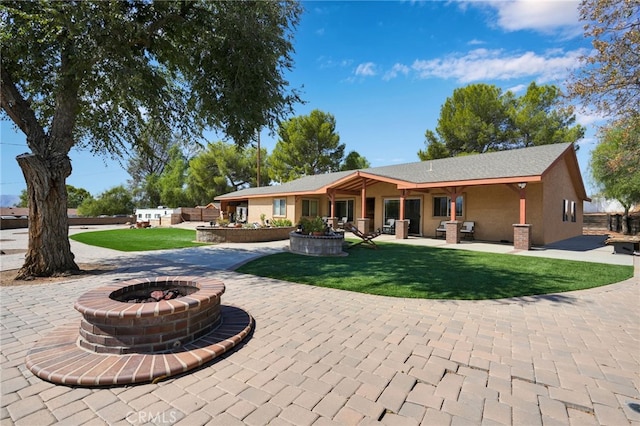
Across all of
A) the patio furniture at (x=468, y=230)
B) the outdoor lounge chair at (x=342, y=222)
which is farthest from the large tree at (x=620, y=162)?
the outdoor lounge chair at (x=342, y=222)

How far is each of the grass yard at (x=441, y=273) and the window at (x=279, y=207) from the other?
37.9ft

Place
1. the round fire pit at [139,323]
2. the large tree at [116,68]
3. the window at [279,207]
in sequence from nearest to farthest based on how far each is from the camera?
the round fire pit at [139,323] < the large tree at [116,68] < the window at [279,207]

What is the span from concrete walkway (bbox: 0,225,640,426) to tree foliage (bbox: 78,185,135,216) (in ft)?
114

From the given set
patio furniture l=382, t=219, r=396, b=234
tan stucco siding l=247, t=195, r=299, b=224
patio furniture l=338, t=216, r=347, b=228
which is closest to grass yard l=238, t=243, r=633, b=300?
patio furniture l=338, t=216, r=347, b=228

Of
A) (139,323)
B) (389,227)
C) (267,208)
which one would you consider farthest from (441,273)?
(267,208)

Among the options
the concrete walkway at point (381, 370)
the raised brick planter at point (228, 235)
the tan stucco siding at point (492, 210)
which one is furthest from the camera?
the tan stucco siding at point (492, 210)

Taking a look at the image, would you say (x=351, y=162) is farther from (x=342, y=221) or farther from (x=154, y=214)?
(x=154, y=214)


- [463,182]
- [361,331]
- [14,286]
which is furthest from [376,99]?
[14,286]

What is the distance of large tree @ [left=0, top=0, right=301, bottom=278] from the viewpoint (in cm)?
578

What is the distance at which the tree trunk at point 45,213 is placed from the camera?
6.27 metres

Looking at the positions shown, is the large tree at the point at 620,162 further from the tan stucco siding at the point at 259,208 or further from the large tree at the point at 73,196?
the large tree at the point at 73,196

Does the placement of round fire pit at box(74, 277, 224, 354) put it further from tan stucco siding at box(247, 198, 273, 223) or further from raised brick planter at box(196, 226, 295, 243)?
tan stucco siding at box(247, 198, 273, 223)

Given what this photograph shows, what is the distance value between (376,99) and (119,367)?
14.3m

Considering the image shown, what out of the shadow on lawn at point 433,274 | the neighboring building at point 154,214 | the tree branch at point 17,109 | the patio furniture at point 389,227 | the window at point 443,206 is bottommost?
the shadow on lawn at point 433,274
